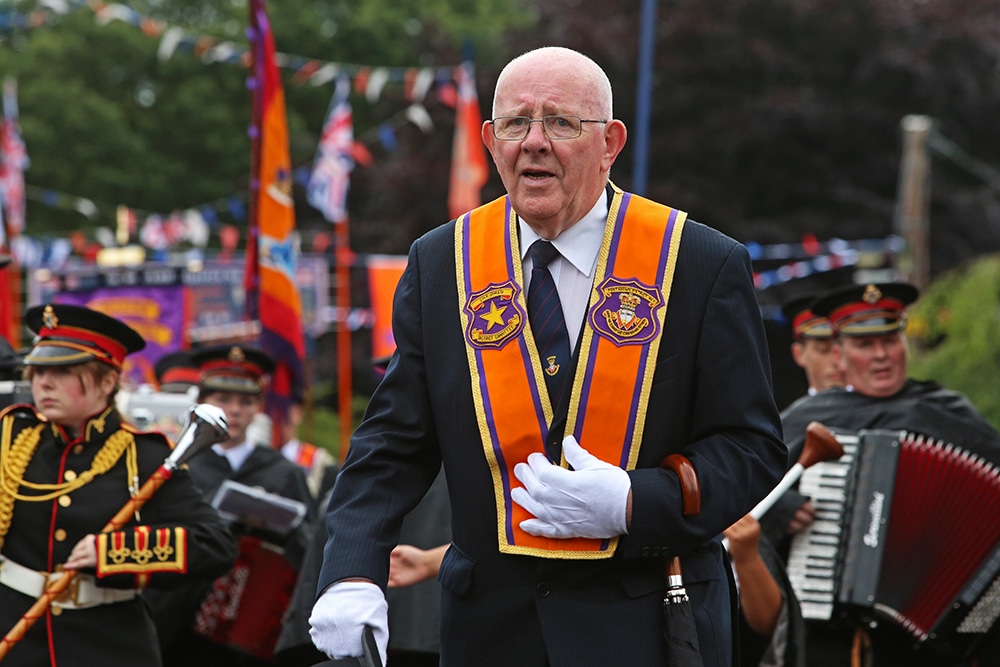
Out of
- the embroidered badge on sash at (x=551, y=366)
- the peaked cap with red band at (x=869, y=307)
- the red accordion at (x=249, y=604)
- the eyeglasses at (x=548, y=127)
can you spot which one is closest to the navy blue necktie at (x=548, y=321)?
the embroidered badge on sash at (x=551, y=366)

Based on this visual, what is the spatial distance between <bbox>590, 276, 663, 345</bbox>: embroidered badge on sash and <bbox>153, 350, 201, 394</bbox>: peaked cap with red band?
5.54m

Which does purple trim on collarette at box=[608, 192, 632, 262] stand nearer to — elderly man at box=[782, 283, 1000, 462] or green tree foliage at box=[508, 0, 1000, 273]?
elderly man at box=[782, 283, 1000, 462]

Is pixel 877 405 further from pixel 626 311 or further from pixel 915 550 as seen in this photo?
pixel 626 311

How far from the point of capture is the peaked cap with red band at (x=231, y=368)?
302 inches

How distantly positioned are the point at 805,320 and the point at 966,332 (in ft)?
12.1

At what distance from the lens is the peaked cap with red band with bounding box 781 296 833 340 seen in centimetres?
696

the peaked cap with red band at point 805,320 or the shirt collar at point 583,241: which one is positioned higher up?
the peaked cap with red band at point 805,320

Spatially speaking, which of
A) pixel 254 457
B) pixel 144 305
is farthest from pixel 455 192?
pixel 254 457

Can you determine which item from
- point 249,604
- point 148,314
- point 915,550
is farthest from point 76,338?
point 148,314

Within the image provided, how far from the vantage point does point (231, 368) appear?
7777 millimetres

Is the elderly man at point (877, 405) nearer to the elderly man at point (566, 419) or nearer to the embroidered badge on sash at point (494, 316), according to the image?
the elderly man at point (566, 419)

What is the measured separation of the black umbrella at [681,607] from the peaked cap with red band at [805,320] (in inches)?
147

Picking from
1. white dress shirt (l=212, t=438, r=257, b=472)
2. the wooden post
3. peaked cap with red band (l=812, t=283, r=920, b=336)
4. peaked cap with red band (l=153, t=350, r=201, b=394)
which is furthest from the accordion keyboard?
the wooden post

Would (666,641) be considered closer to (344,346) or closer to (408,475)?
(408,475)
